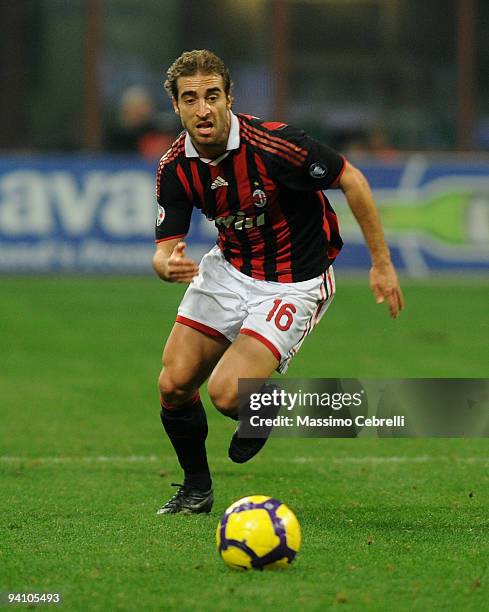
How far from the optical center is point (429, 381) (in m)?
5.96

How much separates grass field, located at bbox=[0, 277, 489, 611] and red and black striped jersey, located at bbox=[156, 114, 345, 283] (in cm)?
129

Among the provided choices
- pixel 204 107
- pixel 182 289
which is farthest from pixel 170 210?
pixel 182 289

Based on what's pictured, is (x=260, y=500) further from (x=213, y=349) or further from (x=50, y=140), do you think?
(x=50, y=140)

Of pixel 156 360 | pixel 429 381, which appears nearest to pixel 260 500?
pixel 429 381

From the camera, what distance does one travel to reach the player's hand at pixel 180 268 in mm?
5895

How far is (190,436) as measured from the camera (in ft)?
22.5

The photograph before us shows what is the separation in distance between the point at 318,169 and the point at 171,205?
778 millimetres

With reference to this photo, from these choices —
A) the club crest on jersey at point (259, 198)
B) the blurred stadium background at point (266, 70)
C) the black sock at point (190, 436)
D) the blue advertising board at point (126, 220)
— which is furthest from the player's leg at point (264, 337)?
the blurred stadium background at point (266, 70)

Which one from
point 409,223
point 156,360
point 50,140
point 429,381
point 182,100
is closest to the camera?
point 429,381

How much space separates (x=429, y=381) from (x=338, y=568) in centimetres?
95

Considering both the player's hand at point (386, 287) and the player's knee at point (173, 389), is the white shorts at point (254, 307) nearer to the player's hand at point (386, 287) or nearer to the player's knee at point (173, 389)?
the player's knee at point (173, 389)

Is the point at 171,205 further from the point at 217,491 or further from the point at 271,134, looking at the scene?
the point at 217,491

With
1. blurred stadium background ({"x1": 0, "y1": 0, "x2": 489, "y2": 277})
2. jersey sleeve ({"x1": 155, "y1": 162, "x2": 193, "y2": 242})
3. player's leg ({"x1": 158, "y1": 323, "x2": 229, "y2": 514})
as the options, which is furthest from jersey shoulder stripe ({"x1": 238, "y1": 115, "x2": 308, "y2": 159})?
blurred stadium background ({"x1": 0, "y1": 0, "x2": 489, "y2": 277})

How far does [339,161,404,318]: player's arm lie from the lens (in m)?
6.14
